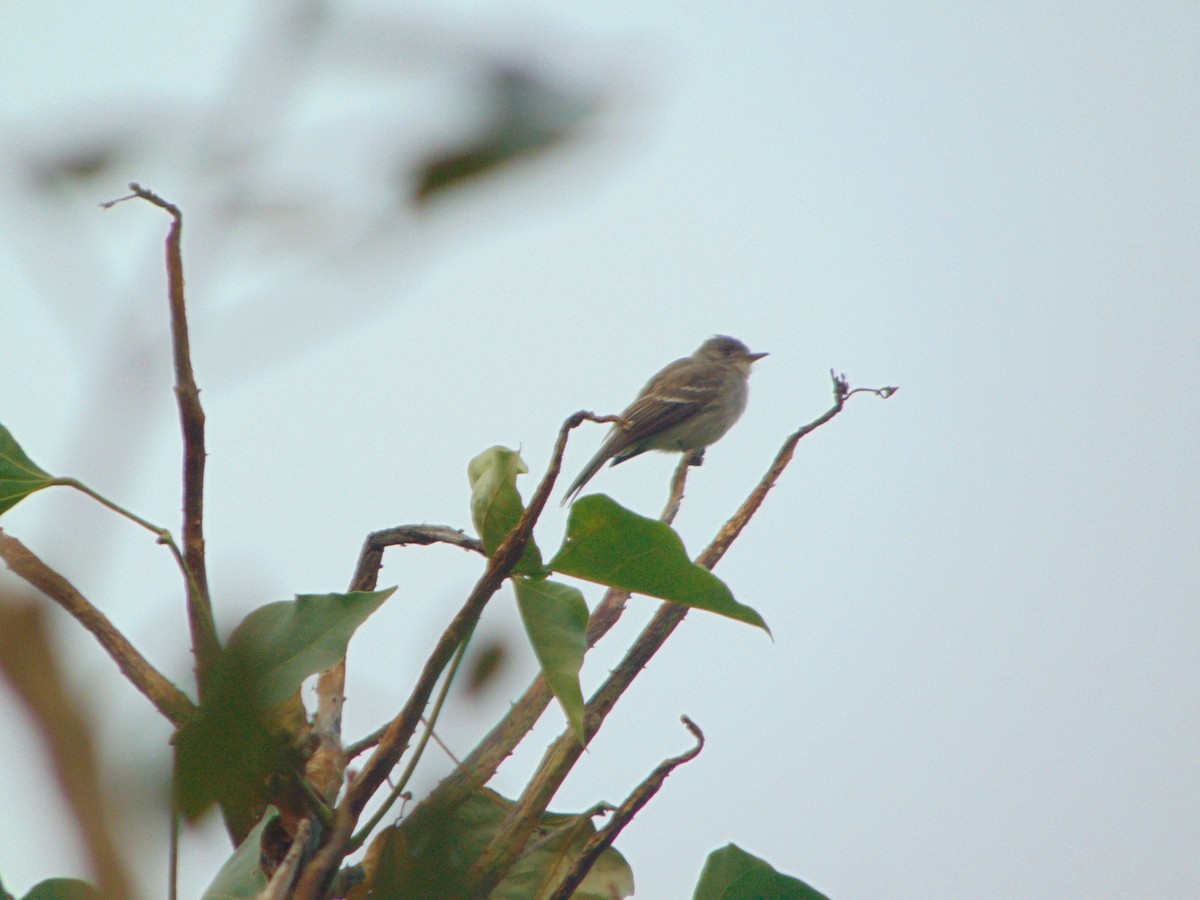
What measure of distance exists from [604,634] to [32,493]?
121 centimetres

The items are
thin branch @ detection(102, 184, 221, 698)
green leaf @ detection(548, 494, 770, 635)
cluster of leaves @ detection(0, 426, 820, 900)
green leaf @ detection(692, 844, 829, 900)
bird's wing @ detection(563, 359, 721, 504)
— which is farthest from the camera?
bird's wing @ detection(563, 359, 721, 504)

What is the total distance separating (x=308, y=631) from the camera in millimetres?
1319

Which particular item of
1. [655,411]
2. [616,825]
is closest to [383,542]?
[616,825]

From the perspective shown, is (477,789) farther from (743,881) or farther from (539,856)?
(743,881)

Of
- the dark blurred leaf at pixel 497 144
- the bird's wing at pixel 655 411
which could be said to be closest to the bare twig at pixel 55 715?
the dark blurred leaf at pixel 497 144

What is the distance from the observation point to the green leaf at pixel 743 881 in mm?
1785

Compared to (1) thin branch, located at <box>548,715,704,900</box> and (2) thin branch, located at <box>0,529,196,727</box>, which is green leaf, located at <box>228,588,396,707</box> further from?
(1) thin branch, located at <box>548,715,704,900</box>

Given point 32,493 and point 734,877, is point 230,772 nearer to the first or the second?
point 32,493

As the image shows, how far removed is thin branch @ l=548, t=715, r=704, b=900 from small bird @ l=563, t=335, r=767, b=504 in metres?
8.31

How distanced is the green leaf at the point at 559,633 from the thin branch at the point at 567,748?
26cm

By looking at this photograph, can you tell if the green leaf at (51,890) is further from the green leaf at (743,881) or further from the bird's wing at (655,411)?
the bird's wing at (655,411)

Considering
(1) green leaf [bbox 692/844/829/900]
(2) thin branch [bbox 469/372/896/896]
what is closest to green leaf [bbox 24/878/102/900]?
(2) thin branch [bbox 469/372/896/896]

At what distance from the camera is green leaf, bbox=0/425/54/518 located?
1.44 m

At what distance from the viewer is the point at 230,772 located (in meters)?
0.54
